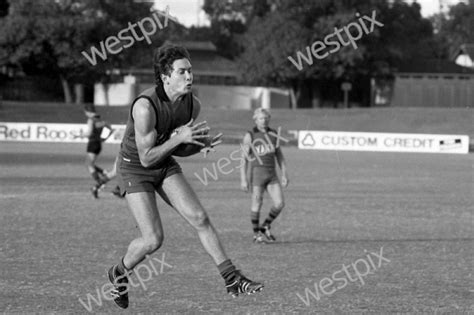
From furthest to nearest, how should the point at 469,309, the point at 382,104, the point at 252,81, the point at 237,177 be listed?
1. the point at 382,104
2. the point at 252,81
3. the point at 237,177
4. the point at 469,309

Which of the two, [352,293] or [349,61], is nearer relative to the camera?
[352,293]

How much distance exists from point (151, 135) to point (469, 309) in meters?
3.60

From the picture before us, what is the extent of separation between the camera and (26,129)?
52.4 m

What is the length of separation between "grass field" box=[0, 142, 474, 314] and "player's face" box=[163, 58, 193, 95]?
2219mm

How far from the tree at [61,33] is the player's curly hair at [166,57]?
208 feet

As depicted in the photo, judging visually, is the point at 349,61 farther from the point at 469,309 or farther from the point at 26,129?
the point at 469,309

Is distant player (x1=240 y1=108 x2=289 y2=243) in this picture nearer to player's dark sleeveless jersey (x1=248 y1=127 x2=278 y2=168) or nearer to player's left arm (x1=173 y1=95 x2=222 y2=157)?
player's dark sleeveless jersey (x1=248 y1=127 x2=278 y2=168)

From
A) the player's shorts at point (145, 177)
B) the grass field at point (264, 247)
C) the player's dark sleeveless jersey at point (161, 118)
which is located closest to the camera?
the player's dark sleeveless jersey at point (161, 118)

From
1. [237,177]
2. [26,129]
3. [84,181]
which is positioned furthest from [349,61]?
[84,181]

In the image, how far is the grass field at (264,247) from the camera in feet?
32.3

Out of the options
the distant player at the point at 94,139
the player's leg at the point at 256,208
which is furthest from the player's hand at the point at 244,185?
the distant player at the point at 94,139

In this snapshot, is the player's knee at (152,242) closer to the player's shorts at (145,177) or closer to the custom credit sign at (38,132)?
the player's shorts at (145,177)

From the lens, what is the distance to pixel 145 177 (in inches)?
338

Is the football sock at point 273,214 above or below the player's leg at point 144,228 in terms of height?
below
